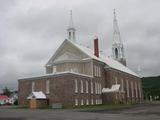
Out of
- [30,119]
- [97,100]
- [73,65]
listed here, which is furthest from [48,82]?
[30,119]

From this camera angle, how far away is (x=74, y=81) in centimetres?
5425

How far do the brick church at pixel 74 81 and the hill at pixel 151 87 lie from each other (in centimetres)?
5864

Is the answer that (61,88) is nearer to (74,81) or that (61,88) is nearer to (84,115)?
(74,81)

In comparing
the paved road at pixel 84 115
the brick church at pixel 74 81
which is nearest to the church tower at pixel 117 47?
the brick church at pixel 74 81

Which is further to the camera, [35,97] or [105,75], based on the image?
[105,75]

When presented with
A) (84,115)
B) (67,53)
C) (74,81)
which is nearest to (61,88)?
(74,81)

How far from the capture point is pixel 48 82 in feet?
183

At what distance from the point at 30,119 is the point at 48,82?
32.6m

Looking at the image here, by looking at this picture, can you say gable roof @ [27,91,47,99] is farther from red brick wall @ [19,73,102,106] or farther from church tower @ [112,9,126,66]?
church tower @ [112,9,126,66]

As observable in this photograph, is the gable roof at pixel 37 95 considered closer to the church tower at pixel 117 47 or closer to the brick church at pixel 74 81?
the brick church at pixel 74 81

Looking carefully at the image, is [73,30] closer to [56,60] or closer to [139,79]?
[56,60]

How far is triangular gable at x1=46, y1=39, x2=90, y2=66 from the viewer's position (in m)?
64.1

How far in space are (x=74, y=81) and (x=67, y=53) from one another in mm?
11999

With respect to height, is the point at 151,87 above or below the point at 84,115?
above
